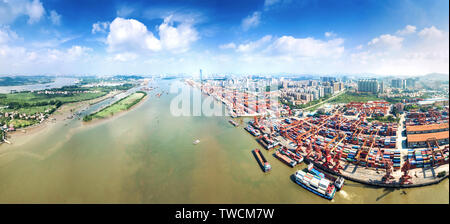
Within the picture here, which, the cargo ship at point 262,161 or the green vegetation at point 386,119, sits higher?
the green vegetation at point 386,119

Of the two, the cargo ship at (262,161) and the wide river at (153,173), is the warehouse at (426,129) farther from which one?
the cargo ship at (262,161)

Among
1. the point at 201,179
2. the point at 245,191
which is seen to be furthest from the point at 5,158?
the point at 245,191

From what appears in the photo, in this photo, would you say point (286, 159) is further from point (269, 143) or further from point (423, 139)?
point (423, 139)

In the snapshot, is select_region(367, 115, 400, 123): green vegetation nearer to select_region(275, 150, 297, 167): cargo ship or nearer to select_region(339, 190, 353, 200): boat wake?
select_region(275, 150, 297, 167): cargo ship

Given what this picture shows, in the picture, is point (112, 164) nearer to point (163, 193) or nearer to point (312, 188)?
point (163, 193)

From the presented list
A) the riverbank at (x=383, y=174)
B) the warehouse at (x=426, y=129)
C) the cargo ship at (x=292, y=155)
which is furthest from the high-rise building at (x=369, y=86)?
the cargo ship at (x=292, y=155)

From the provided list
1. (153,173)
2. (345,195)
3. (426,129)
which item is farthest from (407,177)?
(153,173)
